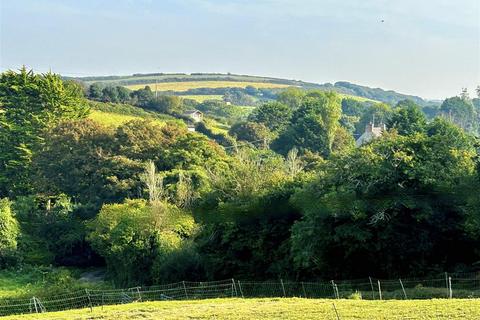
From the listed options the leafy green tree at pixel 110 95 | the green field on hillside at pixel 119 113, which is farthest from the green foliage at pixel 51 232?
the leafy green tree at pixel 110 95

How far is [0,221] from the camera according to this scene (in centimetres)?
4291

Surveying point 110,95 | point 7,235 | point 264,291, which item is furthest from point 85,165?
point 110,95

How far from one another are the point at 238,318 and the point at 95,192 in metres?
35.4

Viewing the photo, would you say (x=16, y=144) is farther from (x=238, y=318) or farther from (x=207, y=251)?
(x=238, y=318)

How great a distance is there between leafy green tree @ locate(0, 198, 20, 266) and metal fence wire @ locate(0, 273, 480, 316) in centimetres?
1324

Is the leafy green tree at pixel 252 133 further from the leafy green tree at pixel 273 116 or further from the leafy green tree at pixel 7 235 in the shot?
the leafy green tree at pixel 7 235

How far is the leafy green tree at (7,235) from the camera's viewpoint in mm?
42688

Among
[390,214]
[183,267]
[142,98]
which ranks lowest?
[183,267]

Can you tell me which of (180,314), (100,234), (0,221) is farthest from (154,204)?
(180,314)

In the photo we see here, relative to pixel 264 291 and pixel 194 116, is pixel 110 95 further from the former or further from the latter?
pixel 264 291

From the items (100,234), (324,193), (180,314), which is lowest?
(100,234)

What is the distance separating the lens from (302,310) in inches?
674

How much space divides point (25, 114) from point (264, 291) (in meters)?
41.7

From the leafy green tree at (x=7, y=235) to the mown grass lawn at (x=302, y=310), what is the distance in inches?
978
